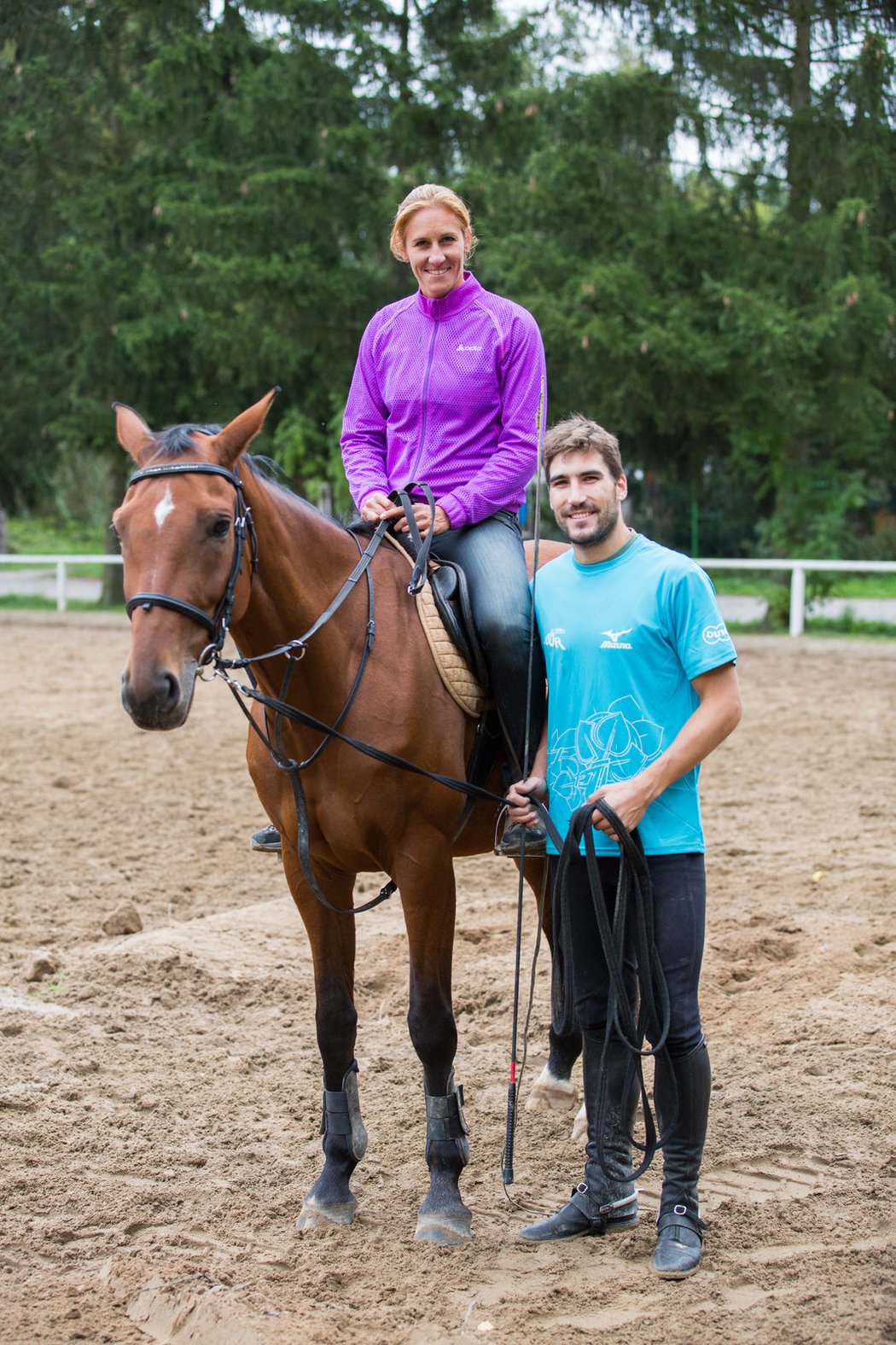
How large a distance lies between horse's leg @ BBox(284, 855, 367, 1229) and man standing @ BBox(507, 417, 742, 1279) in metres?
0.64

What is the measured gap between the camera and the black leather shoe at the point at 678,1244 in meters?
3.15

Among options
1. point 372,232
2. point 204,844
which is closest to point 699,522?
point 372,232

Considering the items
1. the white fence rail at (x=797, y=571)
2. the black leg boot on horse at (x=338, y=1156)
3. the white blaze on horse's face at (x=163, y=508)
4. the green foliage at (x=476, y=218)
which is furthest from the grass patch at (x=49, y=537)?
the white blaze on horse's face at (x=163, y=508)

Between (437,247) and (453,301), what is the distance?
0.57 feet

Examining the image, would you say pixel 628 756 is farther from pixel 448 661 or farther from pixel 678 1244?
pixel 678 1244

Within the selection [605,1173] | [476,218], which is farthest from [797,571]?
[605,1173]

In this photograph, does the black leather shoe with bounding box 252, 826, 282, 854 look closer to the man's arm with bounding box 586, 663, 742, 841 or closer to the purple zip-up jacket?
the purple zip-up jacket

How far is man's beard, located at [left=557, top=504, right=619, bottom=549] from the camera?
332 cm

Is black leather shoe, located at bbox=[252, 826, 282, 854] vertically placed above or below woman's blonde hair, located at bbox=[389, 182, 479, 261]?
below

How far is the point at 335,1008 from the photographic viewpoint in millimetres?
3764

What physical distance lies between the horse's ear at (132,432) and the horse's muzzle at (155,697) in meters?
0.61

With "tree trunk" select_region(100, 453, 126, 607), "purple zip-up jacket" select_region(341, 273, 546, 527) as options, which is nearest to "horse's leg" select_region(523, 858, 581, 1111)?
"purple zip-up jacket" select_region(341, 273, 546, 527)

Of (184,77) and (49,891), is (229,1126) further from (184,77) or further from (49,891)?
(184,77)

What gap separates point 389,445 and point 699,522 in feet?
79.4
